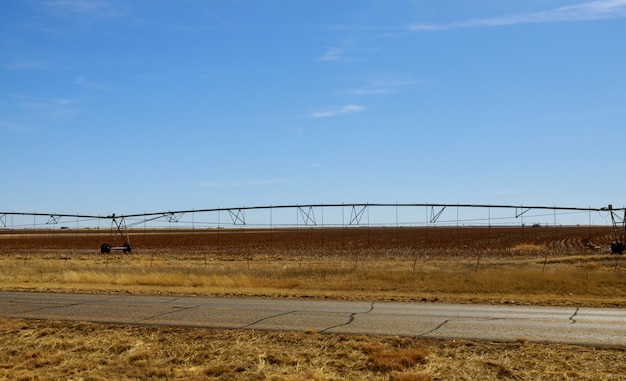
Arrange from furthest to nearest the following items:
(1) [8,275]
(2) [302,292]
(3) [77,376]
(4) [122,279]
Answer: (1) [8,275]
(4) [122,279]
(2) [302,292]
(3) [77,376]

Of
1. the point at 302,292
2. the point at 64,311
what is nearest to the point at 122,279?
the point at 302,292

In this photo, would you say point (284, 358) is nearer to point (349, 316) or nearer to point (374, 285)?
point (349, 316)

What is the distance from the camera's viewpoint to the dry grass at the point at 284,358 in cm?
1059

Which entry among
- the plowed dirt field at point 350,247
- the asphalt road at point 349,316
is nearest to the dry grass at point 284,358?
the asphalt road at point 349,316

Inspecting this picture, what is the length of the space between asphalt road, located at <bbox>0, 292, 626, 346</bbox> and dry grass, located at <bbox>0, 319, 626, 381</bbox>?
1.25m

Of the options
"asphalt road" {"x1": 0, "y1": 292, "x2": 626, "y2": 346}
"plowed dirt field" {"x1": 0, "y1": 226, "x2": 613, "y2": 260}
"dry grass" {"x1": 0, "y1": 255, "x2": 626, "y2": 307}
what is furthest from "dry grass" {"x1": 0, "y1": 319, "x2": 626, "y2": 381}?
"plowed dirt field" {"x1": 0, "y1": 226, "x2": 613, "y2": 260}

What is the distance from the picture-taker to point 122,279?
31.8m

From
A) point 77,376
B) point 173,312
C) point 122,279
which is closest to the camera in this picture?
point 77,376

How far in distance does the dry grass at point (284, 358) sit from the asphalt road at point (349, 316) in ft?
4.11

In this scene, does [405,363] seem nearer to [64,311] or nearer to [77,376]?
[77,376]

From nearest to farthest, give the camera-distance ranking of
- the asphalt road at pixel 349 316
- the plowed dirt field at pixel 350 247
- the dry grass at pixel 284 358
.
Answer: the dry grass at pixel 284 358
the asphalt road at pixel 349 316
the plowed dirt field at pixel 350 247

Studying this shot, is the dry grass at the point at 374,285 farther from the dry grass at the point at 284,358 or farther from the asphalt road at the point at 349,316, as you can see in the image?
the dry grass at the point at 284,358

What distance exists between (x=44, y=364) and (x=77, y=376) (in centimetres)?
132

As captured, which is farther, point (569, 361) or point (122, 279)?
point (122, 279)
